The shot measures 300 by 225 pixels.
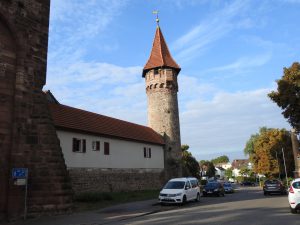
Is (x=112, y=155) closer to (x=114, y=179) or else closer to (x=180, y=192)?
(x=114, y=179)

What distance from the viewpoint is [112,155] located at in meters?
32.0

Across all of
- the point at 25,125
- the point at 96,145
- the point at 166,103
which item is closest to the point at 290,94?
the point at 96,145

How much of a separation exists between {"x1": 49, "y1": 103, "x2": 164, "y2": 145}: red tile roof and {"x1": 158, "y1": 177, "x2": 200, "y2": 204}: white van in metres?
8.99

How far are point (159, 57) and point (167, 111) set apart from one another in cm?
777

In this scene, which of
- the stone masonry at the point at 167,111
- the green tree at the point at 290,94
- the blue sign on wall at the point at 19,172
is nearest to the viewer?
the blue sign on wall at the point at 19,172

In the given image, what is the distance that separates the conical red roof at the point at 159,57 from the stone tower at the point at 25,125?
29741 mm

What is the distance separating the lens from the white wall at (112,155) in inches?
1046

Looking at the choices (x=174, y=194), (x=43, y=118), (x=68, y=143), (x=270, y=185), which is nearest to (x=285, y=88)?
(x=270, y=185)

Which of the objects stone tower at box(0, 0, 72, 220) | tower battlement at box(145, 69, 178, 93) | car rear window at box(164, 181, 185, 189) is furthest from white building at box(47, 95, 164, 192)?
stone tower at box(0, 0, 72, 220)

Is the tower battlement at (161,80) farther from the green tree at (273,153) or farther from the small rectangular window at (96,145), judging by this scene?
the green tree at (273,153)

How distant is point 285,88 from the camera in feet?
98.5

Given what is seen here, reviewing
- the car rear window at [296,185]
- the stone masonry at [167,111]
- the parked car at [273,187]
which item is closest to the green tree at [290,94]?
the parked car at [273,187]

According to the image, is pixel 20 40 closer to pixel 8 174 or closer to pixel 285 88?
pixel 8 174

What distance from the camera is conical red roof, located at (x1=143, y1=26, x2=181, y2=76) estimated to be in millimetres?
46172
